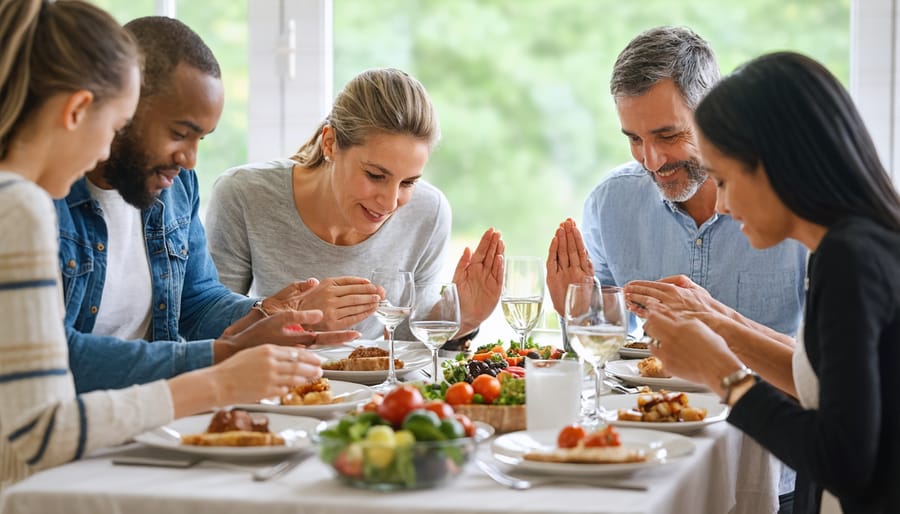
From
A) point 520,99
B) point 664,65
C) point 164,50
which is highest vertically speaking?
point 520,99

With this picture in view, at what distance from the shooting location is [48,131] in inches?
63.0

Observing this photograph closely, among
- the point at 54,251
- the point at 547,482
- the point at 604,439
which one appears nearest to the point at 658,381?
the point at 604,439

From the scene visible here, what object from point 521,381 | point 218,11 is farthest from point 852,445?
point 218,11

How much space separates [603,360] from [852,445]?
→ 1.65ft

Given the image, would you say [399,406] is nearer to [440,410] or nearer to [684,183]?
[440,410]

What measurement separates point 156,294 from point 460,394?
93cm

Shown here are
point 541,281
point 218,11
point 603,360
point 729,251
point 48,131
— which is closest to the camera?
point 48,131

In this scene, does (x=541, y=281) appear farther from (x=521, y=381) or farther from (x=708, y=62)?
(x=708, y=62)

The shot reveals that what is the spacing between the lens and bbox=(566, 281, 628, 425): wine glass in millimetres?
1796

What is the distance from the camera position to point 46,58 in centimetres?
159

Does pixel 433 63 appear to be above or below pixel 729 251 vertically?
above

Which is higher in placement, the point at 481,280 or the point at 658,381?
the point at 481,280

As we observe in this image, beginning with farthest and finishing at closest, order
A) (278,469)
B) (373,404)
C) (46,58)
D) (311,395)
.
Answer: (311,395)
(373,404)
(46,58)
(278,469)

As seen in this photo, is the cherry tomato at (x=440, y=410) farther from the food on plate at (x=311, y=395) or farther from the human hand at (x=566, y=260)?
the human hand at (x=566, y=260)
